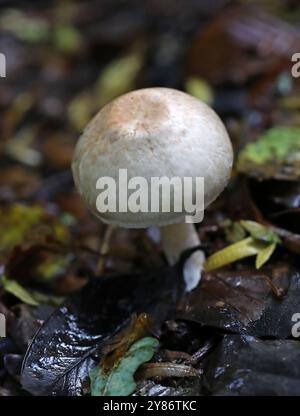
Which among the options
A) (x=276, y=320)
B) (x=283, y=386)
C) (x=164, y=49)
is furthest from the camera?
(x=164, y=49)

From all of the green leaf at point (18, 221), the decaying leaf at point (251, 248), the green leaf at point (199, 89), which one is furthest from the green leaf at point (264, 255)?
the green leaf at point (199, 89)

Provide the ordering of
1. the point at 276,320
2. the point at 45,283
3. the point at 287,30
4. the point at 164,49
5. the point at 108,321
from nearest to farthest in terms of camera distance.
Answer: the point at 276,320, the point at 108,321, the point at 45,283, the point at 287,30, the point at 164,49

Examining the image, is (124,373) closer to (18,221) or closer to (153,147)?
(153,147)

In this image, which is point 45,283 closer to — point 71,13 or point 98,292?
point 98,292

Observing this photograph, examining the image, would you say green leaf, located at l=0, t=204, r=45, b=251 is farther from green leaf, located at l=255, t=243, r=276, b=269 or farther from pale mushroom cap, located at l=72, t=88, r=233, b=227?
green leaf, located at l=255, t=243, r=276, b=269

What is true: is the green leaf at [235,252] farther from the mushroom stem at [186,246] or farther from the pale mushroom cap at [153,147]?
the pale mushroom cap at [153,147]

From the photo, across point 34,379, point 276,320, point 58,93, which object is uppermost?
point 276,320
